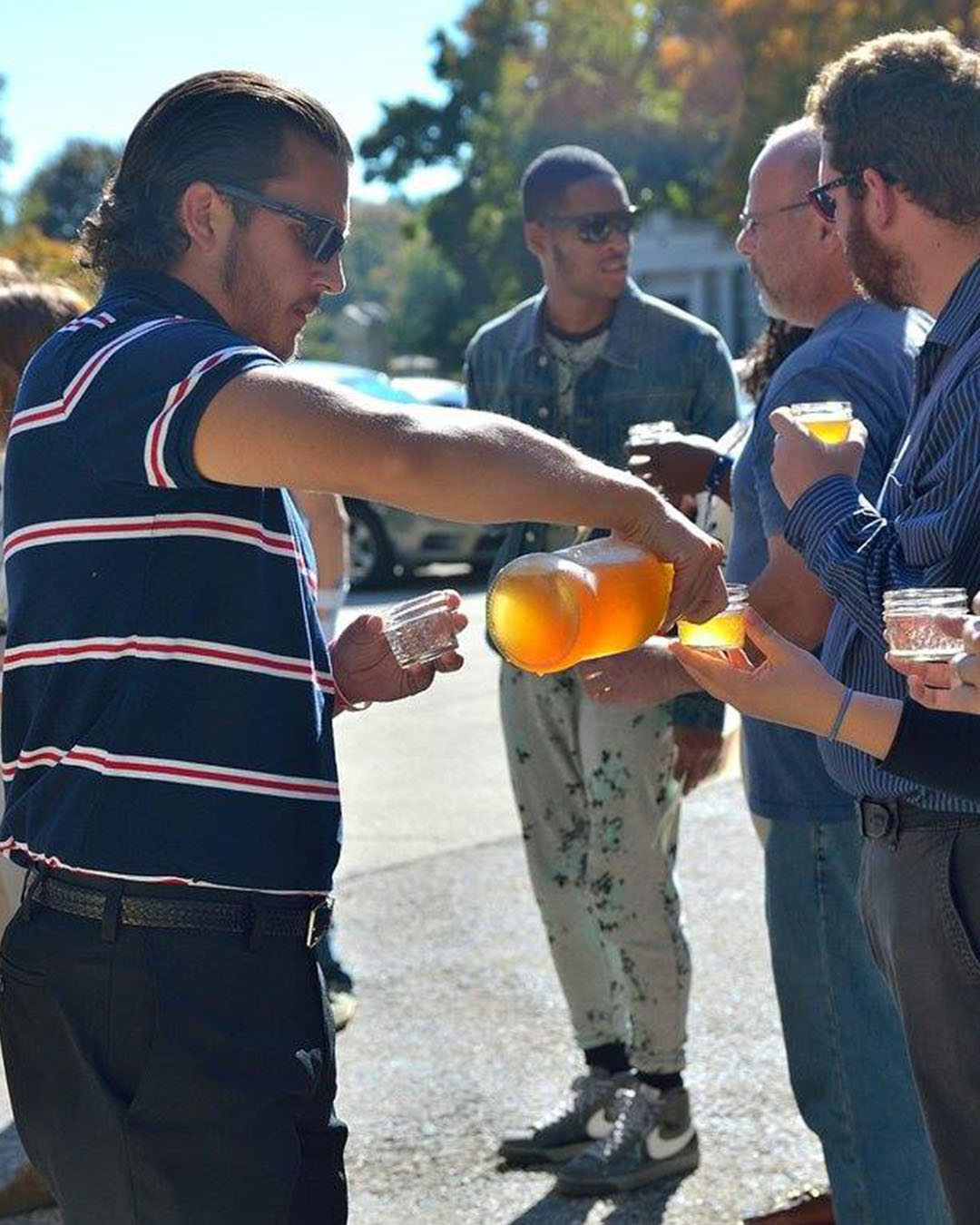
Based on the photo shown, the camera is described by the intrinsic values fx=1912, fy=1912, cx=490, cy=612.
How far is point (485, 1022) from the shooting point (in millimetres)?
5547

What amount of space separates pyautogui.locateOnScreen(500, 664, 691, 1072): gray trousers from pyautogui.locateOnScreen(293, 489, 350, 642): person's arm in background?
0.85 m

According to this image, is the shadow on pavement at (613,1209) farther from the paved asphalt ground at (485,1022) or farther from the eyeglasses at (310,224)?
the eyeglasses at (310,224)

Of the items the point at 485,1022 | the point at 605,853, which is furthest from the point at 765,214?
the point at 485,1022

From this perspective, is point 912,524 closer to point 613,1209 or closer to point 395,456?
point 395,456

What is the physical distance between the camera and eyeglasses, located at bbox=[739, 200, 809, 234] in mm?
3578

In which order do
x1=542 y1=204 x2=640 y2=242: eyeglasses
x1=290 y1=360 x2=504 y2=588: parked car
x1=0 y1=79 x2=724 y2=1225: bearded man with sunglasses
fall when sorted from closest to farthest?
1. x1=0 y1=79 x2=724 y2=1225: bearded man with sunglasses
2. x1=542 y1=204 x2=640 y2=242: eyeglasses
3. x1=290 y1=360 x2=504 y2=588: parked car

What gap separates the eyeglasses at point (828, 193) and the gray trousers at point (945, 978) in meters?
0.94

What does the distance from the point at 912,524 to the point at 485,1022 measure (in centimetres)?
321

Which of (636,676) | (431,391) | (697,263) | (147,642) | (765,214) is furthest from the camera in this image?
(697,263)

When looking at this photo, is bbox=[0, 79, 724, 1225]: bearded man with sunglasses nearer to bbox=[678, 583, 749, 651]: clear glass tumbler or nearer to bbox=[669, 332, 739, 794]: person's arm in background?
bbox=[678, 583, 749, 651]: clear glass tumbler

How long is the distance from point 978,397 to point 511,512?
712mm

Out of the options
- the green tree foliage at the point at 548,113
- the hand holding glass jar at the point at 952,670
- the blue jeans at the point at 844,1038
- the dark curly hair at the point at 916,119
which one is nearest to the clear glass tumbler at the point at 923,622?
the hand holding glass jar at the point at 952,670

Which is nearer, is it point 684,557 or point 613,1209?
point 684,557

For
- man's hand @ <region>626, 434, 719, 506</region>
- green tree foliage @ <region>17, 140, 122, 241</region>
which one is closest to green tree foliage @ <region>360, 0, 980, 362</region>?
green tree foliage @ <region>17, 140, 122, 241</region>
